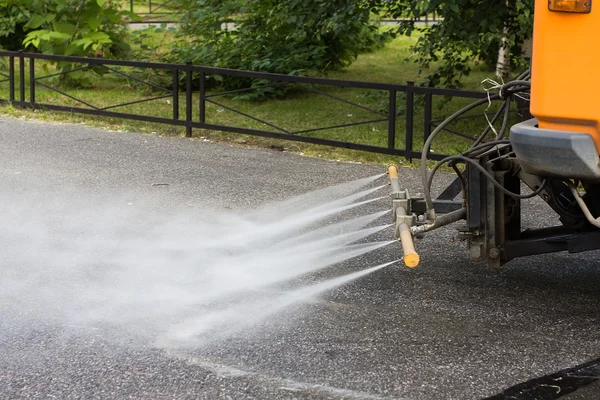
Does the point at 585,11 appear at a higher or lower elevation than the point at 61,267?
higher

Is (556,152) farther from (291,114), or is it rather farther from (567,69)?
(291,114)

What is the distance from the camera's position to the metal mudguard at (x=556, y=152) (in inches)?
184

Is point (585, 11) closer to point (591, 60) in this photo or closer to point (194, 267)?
point (591, 60)

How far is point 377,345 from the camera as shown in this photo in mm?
5301

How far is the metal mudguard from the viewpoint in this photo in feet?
15.4

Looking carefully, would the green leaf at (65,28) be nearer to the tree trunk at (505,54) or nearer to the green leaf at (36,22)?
the green leaf at (36,22)

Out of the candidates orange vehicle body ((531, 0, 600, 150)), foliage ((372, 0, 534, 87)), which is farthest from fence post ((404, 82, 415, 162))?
orange vehicle body ((531, 0, 600, 150))

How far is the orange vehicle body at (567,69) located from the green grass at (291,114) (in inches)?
246

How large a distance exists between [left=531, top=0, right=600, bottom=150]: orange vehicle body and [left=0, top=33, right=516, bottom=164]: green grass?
6239 mm

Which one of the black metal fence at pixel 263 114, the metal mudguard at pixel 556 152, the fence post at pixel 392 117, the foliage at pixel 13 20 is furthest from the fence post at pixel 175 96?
the metal mudguard at pixel 556 152

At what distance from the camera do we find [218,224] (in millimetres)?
7871

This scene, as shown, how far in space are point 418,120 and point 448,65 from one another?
1.40 metres

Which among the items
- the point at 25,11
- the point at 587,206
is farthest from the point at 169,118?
the point at 587,206

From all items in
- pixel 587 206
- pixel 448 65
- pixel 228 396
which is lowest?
pixel 228 396
